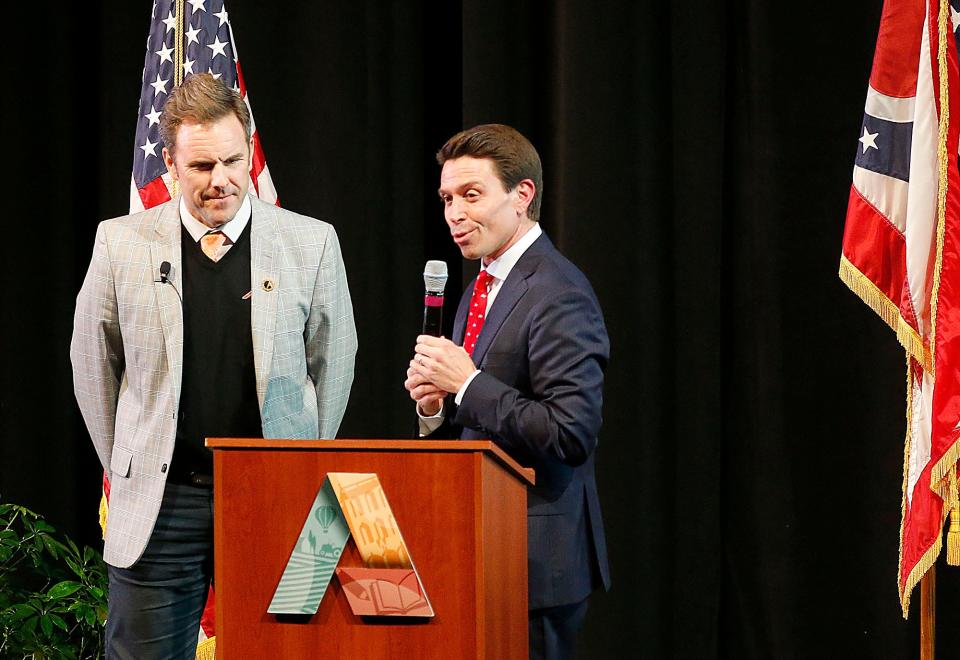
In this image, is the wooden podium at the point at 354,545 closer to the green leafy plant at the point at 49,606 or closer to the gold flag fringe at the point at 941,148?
the gold flag fringe at the point at 941,148

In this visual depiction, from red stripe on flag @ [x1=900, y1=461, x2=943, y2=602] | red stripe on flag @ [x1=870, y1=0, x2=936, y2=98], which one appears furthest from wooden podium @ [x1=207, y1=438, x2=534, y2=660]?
red stripe on flag @ [x1=870, y1=0, x2=936, y2=98]

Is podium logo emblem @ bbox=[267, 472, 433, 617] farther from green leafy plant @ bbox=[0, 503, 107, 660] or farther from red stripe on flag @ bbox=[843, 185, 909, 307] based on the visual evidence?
green leafy plant @ bbox=[0, 503, 107, 660]

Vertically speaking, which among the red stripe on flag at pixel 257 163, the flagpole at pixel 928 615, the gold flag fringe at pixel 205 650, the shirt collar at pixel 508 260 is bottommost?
the gold flag fringe at pixel 205 650

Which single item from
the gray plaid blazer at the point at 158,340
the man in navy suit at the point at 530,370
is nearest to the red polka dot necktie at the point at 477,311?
the man in navy suit at the point at 530,370

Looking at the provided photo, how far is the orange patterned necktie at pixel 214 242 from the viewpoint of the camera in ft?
8.68

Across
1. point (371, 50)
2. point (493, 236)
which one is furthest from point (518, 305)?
point (371, 50)

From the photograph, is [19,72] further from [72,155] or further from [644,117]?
[644,117]

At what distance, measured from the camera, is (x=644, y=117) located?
4.23m

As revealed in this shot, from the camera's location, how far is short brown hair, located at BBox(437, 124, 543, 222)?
2703 millimetres

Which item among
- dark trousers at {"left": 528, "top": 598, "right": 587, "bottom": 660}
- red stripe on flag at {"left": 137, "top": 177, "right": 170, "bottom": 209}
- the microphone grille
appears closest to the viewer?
the microphone grille

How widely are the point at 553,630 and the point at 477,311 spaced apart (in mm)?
736

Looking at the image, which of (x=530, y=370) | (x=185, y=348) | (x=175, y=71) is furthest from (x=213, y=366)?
(x=175, y=71)

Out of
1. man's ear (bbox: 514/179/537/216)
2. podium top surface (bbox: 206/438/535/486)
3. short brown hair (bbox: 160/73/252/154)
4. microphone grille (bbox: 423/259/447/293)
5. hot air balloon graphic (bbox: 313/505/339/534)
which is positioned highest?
Answer: short brown hair (bbox: 160/73/252/154)

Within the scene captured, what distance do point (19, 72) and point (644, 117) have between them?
2633 mm
